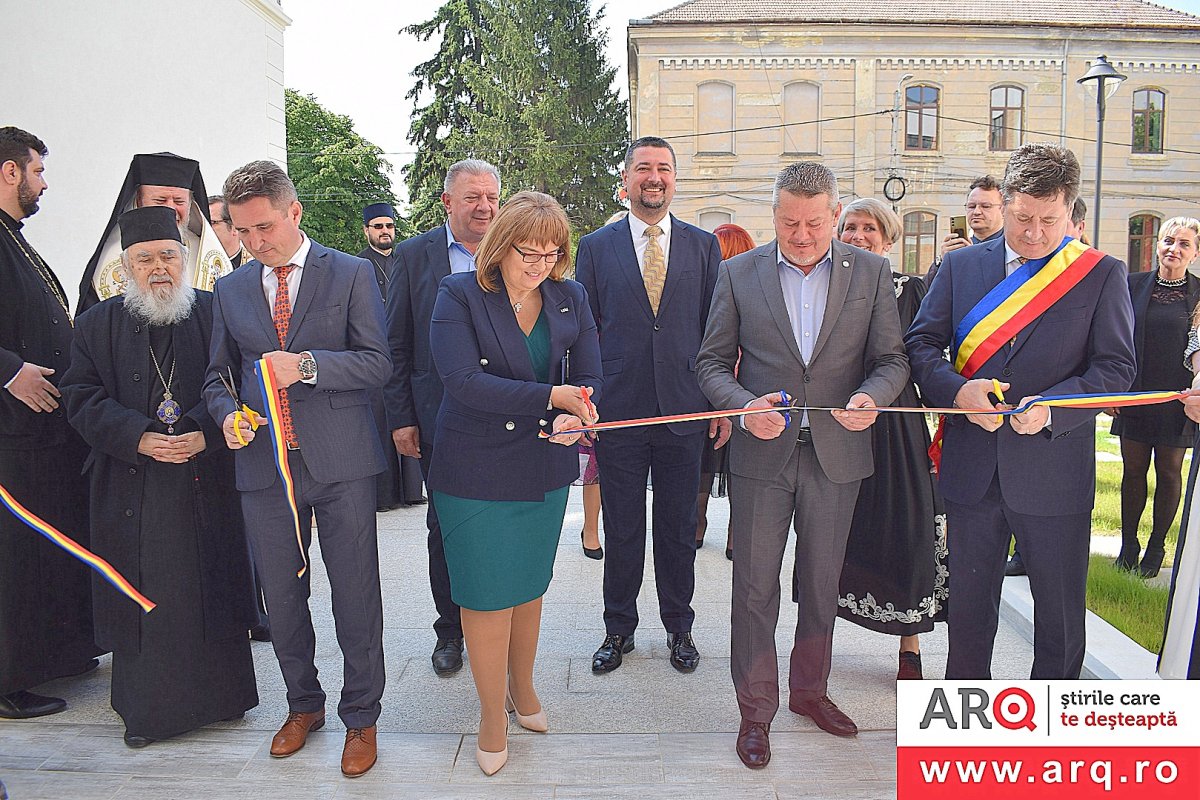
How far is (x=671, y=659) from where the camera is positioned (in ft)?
13.2

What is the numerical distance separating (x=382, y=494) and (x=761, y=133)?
1897 centimetres

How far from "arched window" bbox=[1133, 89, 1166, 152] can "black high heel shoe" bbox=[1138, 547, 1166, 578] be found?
2404 cm

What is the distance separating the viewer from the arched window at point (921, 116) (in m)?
24.0

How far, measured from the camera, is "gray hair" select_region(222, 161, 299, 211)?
9.83ft

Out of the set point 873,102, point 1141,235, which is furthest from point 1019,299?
point 1141,235

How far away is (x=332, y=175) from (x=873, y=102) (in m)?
19.2

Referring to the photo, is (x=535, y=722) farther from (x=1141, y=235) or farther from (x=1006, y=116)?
(x=1141, y=235)

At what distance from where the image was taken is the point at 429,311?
3.99 meters

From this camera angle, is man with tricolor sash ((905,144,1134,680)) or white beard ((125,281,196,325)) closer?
man with tricolor sash ((905,144,1134,680))

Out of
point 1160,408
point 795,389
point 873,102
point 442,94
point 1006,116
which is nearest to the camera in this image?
point 795,389

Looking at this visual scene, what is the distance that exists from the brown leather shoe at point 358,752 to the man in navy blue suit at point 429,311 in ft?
2.71

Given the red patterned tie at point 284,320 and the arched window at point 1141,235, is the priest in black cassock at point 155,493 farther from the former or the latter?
the arched window at point 1141,235

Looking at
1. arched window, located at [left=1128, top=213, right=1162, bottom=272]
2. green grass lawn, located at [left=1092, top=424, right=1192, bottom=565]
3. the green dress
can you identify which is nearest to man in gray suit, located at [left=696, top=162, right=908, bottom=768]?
the green dress

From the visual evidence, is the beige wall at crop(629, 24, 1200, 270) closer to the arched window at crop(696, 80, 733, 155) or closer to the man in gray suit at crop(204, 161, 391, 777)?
the arched window at crop(696, 80, 733, 155)
